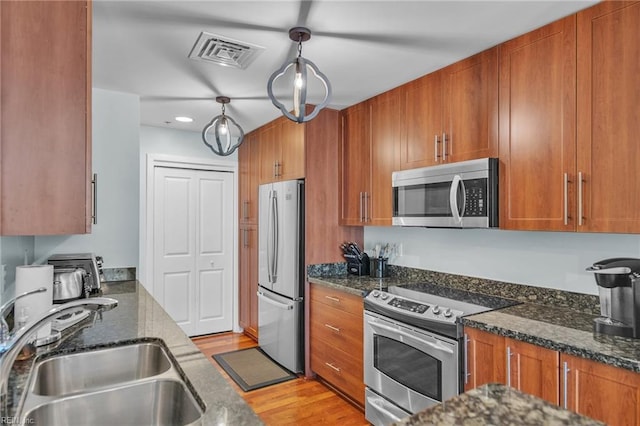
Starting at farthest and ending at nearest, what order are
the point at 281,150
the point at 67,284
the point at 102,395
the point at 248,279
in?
the point at 248,279 → the point at 281,150 → the point at 67,284 → the point at 102,395

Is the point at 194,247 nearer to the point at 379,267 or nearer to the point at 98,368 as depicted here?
the point at 379,267

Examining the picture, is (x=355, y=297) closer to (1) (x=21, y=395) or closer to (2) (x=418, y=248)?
(2) (x=418, y=248)

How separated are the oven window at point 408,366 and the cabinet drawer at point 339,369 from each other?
0.30m

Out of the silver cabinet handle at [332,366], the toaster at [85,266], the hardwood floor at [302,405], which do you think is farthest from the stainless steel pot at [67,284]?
the silver cabinet handle at [332,366]

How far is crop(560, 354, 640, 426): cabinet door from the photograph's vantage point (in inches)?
54.6

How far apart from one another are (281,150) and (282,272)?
1.19 meters

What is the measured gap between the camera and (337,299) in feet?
9.73

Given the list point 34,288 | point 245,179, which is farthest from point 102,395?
point 245,179

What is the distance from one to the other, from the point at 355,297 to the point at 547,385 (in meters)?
1.35

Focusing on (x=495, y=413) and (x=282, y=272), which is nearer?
(x=495, y=413)

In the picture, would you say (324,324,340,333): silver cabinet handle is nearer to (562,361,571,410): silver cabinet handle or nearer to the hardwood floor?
the hardwood floor

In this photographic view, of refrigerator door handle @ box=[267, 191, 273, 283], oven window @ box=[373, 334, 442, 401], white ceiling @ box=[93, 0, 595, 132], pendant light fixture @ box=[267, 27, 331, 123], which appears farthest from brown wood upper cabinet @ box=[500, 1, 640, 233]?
refrigerator door handle @ box=[267, 191, 273, 283]

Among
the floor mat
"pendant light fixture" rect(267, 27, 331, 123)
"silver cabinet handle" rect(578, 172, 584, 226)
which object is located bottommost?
the floor mat

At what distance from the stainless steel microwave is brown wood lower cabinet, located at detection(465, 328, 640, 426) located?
0.66 meters
